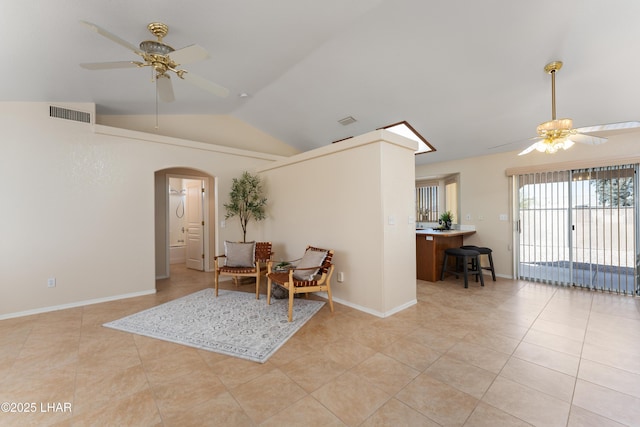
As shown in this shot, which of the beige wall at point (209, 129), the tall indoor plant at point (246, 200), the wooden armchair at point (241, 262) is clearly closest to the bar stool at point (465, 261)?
the wooden armchair at point (241, 262)

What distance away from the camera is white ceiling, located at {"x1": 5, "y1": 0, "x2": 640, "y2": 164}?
2344mm

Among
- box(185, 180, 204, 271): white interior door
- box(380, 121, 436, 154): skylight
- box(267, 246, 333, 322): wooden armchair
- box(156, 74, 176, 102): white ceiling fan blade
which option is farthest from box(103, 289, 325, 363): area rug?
box(380, 121, 436, 154): skylight

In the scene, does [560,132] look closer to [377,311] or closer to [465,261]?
[465,261]

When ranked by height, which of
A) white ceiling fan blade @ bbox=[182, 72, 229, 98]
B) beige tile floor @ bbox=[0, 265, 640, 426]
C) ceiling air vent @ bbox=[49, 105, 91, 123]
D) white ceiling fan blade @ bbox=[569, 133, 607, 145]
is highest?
ceiling air vent @ bbox=[49, 105, 91, 123]

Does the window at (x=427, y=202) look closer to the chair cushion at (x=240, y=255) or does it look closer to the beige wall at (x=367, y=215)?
the beige wall at (x=367, y=215)

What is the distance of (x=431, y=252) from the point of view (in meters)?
4.97

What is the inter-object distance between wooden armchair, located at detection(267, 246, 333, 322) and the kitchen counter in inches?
93.4

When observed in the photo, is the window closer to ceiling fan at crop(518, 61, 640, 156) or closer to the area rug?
ceiling fan at crop(518, 61, 640, 156)

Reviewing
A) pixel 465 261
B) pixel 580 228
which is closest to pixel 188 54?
pixel 465 261

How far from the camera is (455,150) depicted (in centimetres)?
535

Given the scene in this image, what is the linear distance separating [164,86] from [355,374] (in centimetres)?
333

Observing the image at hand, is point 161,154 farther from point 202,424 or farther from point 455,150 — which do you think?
point 455,150

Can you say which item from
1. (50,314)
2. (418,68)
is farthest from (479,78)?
(50,314)

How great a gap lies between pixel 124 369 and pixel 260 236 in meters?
3.66
